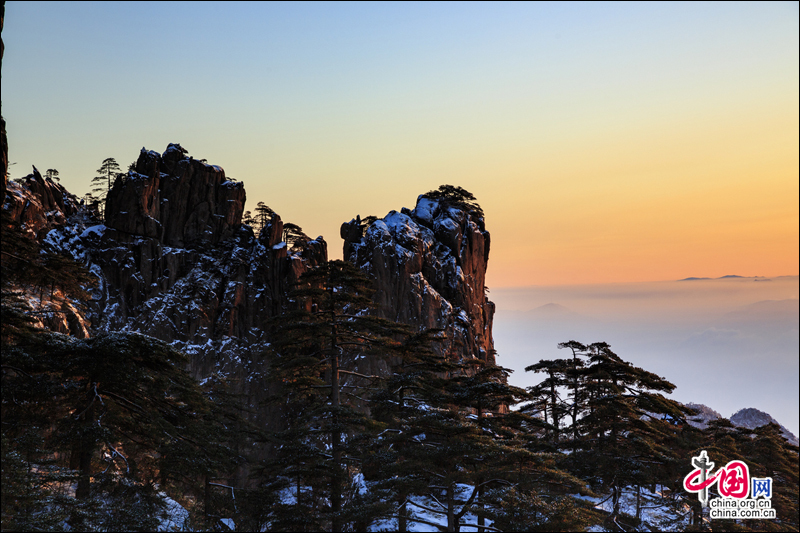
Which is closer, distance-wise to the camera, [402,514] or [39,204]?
[402,514]

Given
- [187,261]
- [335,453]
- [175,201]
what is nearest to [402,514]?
[335,453]

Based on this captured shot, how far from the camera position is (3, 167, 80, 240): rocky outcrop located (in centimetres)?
5331

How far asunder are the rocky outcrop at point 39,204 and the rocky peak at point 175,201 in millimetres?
5602

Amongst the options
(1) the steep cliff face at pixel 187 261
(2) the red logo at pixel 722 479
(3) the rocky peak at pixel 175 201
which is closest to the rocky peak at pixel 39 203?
(1) the steep cliff face at pixel 187 261

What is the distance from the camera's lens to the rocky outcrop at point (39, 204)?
5331 centimetres

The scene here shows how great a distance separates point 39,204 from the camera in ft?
186

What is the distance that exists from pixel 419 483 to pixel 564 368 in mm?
19450

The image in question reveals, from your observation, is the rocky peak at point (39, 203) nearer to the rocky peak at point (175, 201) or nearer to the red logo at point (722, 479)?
the rocky peak at point (175, 201)

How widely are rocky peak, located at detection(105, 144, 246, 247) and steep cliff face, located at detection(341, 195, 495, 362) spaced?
14836 millimetres

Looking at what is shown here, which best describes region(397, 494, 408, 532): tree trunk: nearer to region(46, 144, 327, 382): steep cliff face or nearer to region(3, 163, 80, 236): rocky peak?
region(46, 144, 327, 382): steep cliff face

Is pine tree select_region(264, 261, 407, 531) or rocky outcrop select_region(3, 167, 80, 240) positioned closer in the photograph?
pine tree select_region(264, 261, 407, 531)

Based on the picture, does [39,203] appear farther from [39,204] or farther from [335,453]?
[335,453]

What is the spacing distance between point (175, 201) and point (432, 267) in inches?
1218

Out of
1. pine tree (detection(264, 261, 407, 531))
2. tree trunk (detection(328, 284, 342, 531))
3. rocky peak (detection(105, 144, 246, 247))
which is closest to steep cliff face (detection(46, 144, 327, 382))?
rocky peak (detection(105, 144, 246, 247))
